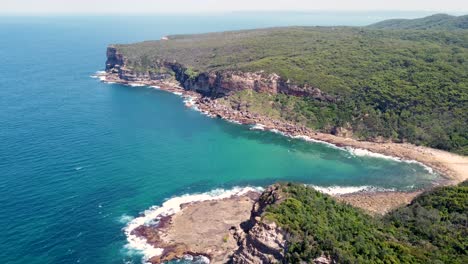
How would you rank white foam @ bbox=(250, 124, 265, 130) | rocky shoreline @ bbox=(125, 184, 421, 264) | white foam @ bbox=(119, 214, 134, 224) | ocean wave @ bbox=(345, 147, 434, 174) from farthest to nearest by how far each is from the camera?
white foam @ bbox=(250, 124, 265, 130)
ocean wave @ bbox=(345, 147, 434, 174)
white foam @ bbox=(119, 214, 134, 224)
rocky shoreline @ bbox=(125, 184, 421, 264)

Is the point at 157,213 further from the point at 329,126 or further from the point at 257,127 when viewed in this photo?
the point at 329,126

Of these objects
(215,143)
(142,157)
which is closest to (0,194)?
(142,157)

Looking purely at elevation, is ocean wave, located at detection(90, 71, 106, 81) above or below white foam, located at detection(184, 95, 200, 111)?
above

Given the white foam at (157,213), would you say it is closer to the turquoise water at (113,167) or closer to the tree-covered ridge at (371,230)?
the turquoise water at (113,167)

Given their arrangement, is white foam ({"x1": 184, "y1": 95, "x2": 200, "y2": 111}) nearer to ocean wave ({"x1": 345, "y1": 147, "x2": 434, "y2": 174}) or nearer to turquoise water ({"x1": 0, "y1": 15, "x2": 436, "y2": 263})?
turquoise water ({"x1": 0, "y1": 15, "x2": 436, "y2": 263})

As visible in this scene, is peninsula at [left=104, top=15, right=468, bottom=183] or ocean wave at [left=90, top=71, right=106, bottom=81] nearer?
peninsula at [left=104, top=15, right=468, bottom=183]

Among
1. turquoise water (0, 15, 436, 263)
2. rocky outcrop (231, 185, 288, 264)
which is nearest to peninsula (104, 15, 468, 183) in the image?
turquoise water (0, 15, 436, 263)
